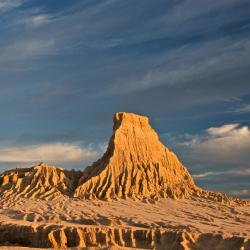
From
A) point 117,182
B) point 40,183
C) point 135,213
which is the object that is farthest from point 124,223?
point 40,183

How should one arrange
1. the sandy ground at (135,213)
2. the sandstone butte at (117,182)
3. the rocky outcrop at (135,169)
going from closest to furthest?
the sandy ground at (135,213) < the sandstone butte at (117,182) < the rocky outcrop at (135,169)

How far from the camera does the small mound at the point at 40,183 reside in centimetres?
5081

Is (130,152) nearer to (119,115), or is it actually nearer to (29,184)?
(119,115)

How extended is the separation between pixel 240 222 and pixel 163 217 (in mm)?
5793

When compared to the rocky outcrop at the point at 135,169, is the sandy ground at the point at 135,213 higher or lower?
lower

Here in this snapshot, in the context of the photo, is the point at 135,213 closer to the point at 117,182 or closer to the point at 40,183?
the point at 117,182

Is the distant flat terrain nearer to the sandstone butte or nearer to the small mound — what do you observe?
the sandstone butte

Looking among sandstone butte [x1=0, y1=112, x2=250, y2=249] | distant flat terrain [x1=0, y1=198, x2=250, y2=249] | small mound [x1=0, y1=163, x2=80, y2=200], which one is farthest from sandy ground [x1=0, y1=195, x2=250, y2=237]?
small mound [x1=0, y1=163, x2=80, y2=200]

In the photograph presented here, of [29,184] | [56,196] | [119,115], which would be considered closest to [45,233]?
[56,196]

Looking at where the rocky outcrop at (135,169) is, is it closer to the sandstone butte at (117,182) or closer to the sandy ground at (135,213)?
the sandstone butte at (117,182)

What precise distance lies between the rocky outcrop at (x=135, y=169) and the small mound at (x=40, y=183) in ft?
5.54

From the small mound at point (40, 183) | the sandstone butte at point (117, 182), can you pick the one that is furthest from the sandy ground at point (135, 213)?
the small mound at point (40, 183)

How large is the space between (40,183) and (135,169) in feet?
29.7

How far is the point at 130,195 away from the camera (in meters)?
49.5
